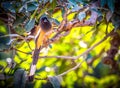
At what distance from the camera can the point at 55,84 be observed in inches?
42.7

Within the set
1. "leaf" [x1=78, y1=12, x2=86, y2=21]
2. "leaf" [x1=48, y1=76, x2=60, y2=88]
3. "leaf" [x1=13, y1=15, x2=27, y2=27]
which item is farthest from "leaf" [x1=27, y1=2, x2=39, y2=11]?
"leaf" [x1=48, y1=76, x2=60, y2=88]

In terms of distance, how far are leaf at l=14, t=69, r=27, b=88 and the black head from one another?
18cm

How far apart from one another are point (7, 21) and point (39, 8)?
23 cm

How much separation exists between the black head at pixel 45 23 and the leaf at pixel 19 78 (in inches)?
7.2

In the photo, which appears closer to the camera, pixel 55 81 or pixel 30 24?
pixel 30 24

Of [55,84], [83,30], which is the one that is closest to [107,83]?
[83,30]

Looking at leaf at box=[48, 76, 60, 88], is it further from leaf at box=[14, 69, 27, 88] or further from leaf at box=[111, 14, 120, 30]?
leaf at box=[111, 14, 120, 30]

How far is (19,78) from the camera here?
3.44ft

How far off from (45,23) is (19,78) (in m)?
0.22

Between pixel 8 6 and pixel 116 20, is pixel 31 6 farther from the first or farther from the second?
pixel 116 20

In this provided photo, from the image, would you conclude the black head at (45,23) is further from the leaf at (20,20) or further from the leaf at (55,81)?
the leaf at (55,81)

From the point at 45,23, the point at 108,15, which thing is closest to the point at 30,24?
the point at 45,23

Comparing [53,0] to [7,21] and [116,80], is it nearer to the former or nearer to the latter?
[7,21]

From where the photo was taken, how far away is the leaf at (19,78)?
1.03 metres
